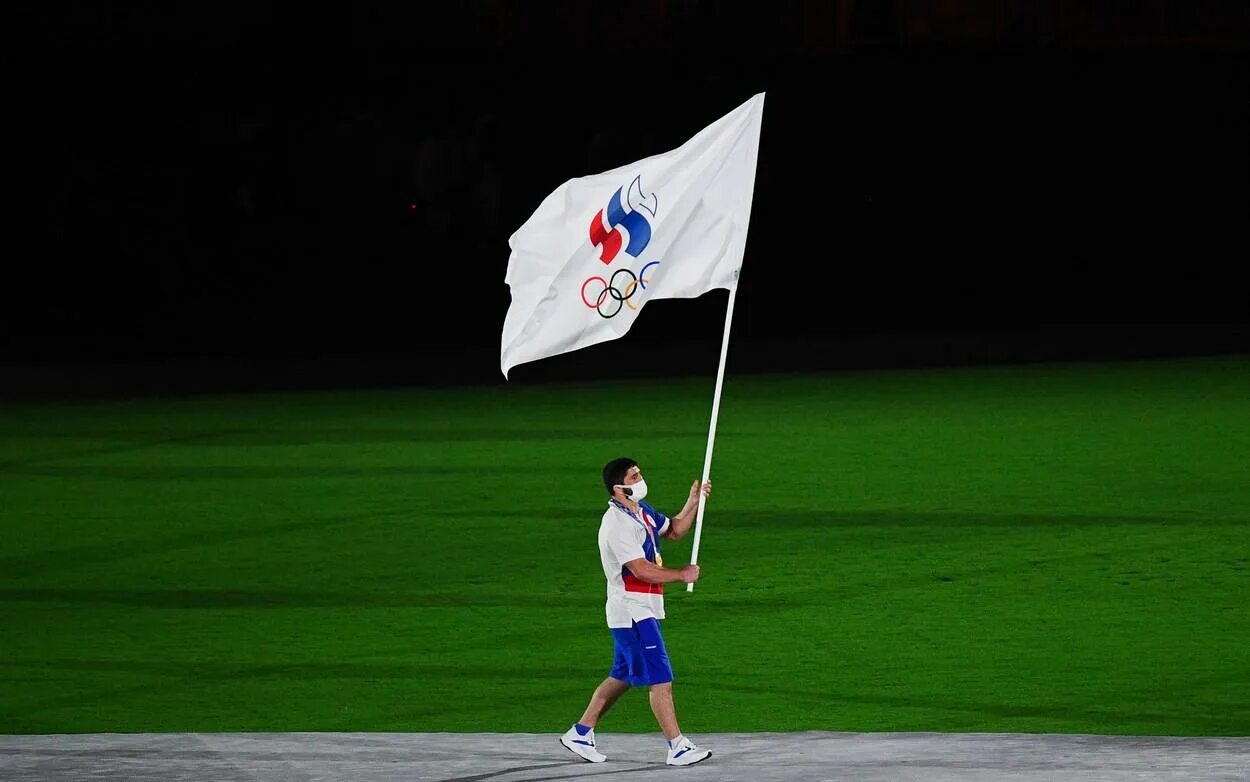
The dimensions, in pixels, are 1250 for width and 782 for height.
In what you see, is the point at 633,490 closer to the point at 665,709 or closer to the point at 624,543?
the point at 624,543

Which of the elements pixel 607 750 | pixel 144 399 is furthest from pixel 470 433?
pixel 607 750

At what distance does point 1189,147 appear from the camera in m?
31.2

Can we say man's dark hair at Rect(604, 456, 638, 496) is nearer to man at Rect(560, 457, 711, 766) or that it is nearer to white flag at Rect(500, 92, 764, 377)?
man at Rect(560, 457, 711, 766)

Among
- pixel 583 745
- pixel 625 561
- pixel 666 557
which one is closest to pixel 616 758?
pixel 583 745

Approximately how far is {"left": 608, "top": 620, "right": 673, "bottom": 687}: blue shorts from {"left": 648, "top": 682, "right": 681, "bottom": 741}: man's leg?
0.03m

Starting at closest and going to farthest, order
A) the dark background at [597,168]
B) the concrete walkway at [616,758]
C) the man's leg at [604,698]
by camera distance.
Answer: the concrete walkway at [616,758] < the man's leg at [604,698] < the dark background at [597,168]

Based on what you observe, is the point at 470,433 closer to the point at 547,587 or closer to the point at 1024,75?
the point at 547,587

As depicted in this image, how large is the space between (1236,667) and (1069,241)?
2005 cm

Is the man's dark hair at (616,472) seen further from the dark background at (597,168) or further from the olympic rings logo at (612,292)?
the dark background at (597,168)

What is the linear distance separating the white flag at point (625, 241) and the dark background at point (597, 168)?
749 inches

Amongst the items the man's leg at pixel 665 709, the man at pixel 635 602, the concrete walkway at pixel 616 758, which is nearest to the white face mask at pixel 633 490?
the man at pixel 635 602

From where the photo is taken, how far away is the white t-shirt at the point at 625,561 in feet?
29.6

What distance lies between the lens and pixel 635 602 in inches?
356

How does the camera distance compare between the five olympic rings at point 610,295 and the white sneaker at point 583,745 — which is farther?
the five olympic rings at point 610,295
